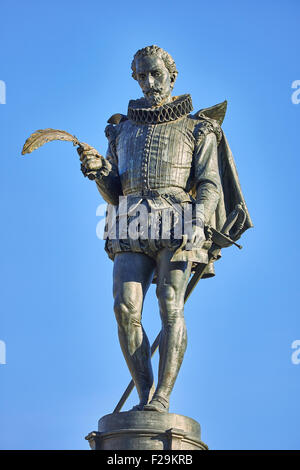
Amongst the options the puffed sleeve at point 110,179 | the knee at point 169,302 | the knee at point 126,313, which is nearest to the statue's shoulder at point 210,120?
the puffed sleeve at point 110,179

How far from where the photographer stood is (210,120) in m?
13.4

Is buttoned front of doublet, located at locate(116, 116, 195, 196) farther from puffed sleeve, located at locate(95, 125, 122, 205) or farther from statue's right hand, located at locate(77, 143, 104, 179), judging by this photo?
statue's right hand, located at locate(77, 143, 104, 179)

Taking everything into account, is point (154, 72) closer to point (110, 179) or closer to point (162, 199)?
point (110, 179)

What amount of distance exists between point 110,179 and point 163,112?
119 cm

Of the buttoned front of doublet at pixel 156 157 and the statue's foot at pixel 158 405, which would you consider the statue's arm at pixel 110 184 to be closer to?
the buttoned front of doublet at pixel 156 157

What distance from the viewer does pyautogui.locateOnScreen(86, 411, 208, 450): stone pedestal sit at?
11.3 metres

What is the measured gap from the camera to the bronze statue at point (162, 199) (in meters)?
12.2

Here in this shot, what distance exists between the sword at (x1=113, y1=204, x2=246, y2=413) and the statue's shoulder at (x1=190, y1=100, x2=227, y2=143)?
111cm

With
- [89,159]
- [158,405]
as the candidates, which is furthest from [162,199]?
[158,405]

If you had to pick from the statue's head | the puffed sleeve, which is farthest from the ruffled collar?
the puffed sleeve

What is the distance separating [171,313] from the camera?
1217cm
